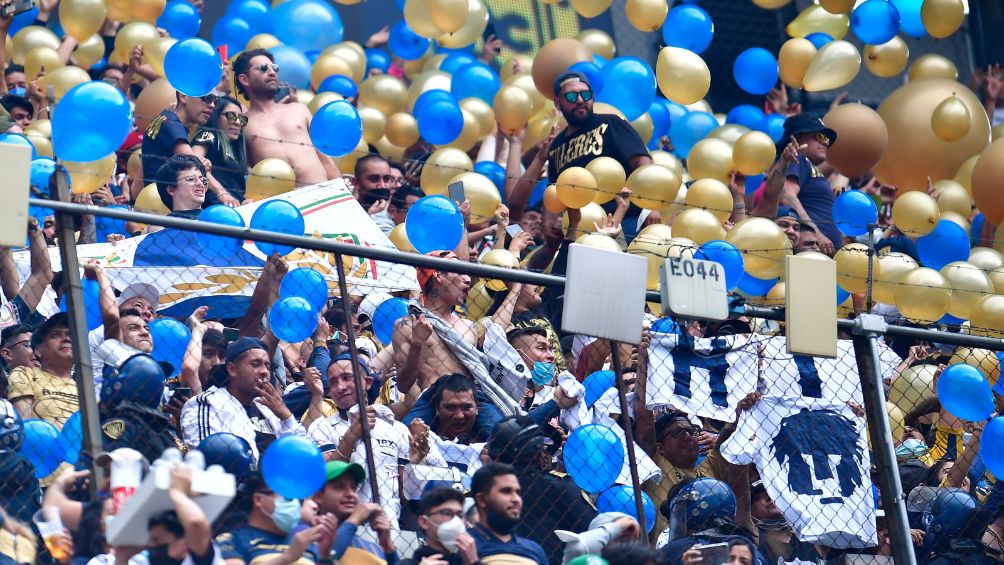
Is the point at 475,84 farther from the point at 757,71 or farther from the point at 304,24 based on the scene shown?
the point at 757,71

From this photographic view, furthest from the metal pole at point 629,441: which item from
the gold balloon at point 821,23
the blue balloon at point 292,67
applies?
the gold balloon at point 821,23

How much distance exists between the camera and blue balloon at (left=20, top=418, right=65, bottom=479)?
20.5 ft

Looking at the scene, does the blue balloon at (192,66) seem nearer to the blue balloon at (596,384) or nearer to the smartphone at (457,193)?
the smartphone at (457,193)

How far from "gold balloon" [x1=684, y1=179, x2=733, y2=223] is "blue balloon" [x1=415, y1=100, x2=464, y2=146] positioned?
145 centimetres

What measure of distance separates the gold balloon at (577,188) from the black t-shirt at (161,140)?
189 cm

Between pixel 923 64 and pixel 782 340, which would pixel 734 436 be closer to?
pixel 782 340

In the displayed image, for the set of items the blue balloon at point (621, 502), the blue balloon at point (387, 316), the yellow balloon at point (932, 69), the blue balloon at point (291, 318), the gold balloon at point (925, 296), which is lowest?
the blue balloon at point (621, 502)

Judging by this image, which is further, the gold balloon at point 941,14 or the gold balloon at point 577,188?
the gold balloon at point 941,14

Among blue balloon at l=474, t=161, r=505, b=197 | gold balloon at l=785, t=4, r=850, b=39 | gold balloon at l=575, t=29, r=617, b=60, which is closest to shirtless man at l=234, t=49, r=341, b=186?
blue balloon at l=474, t=161, r=505, b=197

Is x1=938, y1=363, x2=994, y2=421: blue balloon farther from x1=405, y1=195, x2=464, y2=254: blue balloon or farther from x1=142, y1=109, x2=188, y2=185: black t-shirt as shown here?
x1=142, y1=109, x2=188, y2=185: black t-shirt

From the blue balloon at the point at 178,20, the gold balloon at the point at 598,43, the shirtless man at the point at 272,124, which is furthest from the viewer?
the gold balloon at the point at 598,43

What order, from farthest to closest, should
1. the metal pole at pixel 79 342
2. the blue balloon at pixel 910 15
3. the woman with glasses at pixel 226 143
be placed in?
the blue balloon at pixel 910 15, the woman with glasses at pixel 226 143, the metal pole at pixel 79 342

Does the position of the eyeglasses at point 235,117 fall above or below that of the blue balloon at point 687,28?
below

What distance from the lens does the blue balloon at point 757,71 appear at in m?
11.7
